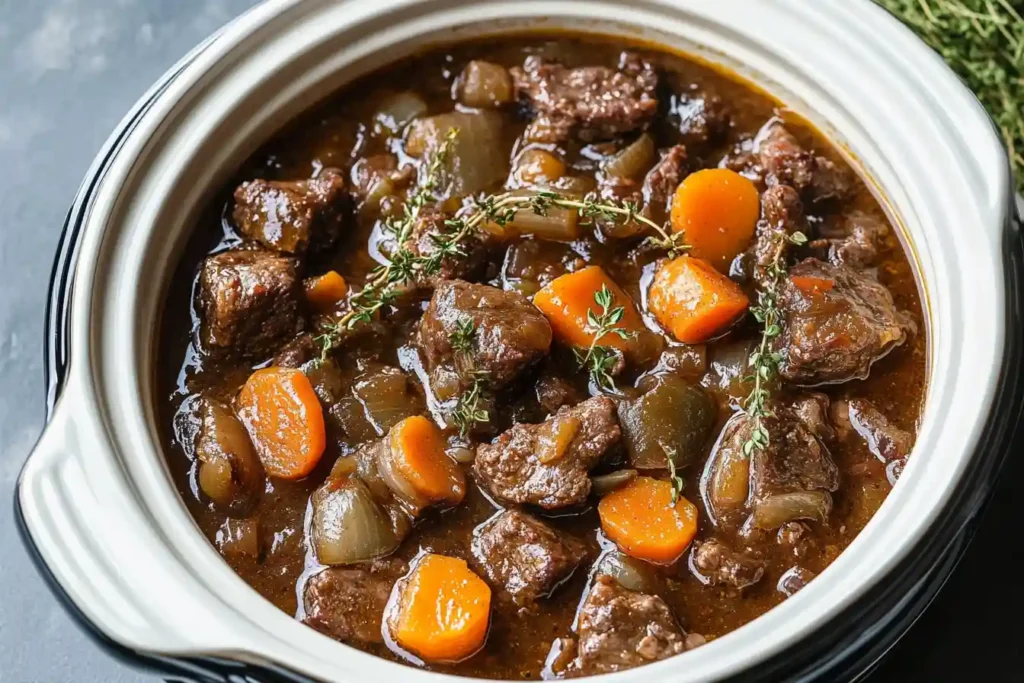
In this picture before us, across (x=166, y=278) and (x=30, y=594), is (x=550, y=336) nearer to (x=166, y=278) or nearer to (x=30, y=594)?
(x=166, y=278)

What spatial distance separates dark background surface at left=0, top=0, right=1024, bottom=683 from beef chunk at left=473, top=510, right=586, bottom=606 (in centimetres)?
68

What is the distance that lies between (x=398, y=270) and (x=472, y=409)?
1.39ft

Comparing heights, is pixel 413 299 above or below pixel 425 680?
above

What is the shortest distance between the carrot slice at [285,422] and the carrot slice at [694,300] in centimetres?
96

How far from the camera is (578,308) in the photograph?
2754 mm

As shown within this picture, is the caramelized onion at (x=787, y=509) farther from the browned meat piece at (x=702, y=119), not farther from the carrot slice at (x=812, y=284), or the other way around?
the browned meat piece at (x=702, y=119)

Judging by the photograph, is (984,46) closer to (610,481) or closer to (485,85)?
(485,85)

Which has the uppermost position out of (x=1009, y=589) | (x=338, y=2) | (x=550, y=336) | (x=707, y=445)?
(x=338, y=2)

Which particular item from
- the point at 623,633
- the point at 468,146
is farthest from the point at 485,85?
the point at 623,633

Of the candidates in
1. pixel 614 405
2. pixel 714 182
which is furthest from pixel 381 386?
pixel 714 182

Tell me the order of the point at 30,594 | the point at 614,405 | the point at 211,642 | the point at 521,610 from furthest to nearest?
the point at 30,594 → the point at 614,405 → the point at 521,610 → the point at 211,642

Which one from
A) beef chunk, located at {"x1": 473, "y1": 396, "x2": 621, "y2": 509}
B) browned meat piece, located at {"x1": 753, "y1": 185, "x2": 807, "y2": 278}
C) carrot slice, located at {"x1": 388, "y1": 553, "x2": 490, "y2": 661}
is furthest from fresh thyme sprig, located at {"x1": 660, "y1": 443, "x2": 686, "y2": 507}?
browned meat piece, located at {"x1": 753, "y1": 185, "x2": 807, "y2": 278}

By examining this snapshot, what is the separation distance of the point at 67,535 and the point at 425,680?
824 millimetres

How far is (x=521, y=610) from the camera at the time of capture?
8.04ft
